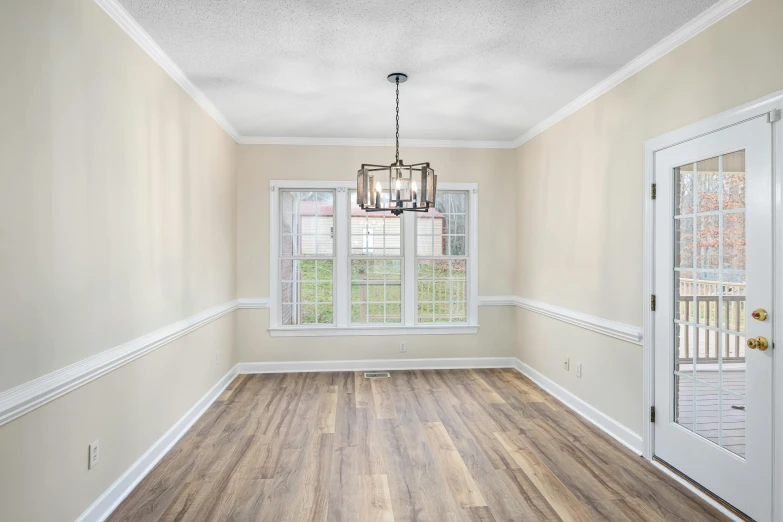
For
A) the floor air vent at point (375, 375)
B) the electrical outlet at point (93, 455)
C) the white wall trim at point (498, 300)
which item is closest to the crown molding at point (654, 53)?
the white wall trim at point (498, 300)

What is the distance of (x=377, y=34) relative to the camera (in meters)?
2.76

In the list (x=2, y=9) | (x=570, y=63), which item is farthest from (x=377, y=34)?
(x=2, y=9)

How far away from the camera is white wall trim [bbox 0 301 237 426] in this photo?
1688 mm

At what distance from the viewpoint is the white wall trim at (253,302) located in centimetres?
511

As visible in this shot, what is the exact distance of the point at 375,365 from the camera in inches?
208

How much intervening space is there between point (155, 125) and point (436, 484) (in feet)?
9.51

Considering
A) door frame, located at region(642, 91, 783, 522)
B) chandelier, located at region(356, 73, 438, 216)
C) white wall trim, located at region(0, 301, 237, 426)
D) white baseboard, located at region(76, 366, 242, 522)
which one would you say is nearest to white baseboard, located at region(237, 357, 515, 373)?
white baseboard, located at region(76, 366, 242, 522)

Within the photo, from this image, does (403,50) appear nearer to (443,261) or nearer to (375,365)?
(443,261)

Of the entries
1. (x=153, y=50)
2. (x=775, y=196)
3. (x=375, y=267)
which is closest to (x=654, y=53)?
(x=775, y=196)

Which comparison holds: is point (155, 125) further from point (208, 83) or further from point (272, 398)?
point (272, 398)

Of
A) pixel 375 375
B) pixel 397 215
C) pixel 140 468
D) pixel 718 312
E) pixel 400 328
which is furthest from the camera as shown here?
pixel 400 328

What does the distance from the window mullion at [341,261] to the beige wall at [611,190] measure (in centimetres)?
207

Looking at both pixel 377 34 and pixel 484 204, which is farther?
pixel 484 204

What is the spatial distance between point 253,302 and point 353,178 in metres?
1.84
